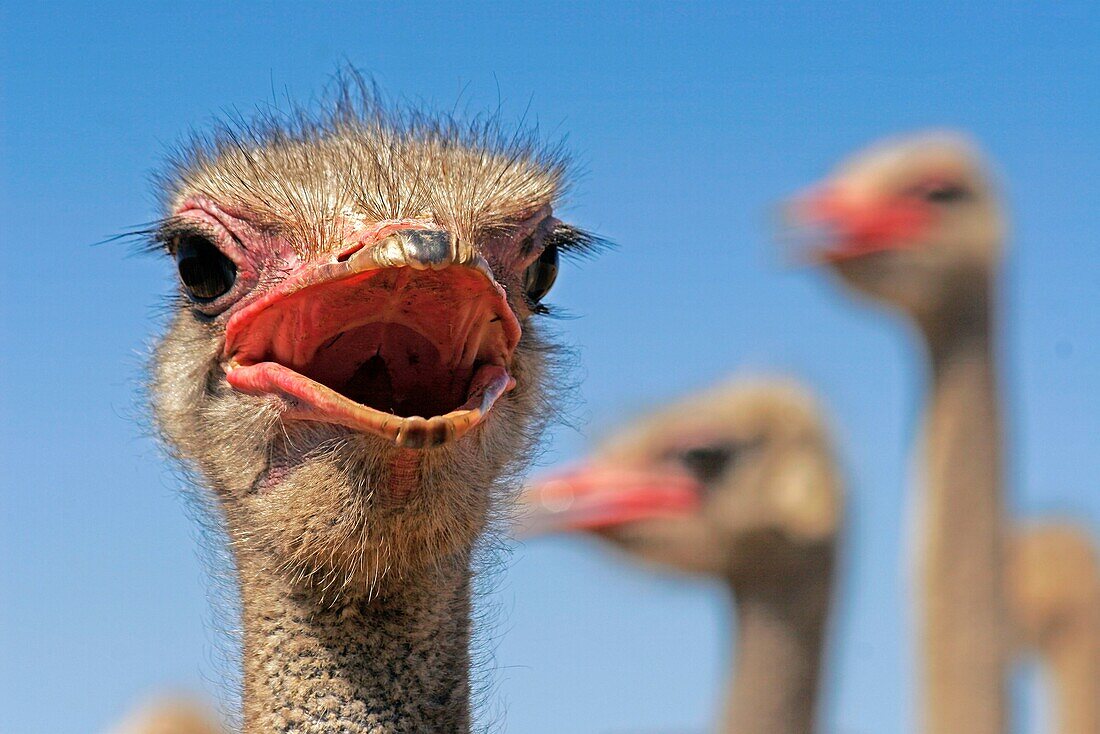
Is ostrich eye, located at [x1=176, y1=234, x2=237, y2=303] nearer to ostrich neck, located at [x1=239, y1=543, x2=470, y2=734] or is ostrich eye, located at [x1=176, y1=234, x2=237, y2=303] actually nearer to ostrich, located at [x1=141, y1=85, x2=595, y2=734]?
ostrich, located at [x1=141, y1=85, x2=595, y2=734]

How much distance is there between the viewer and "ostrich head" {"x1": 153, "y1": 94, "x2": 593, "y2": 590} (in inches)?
103

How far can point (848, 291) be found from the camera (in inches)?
359

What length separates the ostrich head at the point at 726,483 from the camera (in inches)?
360

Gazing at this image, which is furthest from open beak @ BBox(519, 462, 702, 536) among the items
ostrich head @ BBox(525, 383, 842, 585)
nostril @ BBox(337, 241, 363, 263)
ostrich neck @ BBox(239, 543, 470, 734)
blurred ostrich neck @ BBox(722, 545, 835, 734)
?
nostril @ BBox(337, 241, 363, 263)

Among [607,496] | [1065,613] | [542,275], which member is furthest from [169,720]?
[542,275]

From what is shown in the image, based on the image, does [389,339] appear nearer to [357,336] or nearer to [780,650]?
[357,336]

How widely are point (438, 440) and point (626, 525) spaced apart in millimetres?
6652

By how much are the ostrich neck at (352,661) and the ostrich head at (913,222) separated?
577 centimetres

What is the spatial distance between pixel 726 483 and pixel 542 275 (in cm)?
615

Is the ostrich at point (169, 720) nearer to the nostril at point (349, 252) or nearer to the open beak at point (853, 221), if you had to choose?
the open beak at point (853, 221)

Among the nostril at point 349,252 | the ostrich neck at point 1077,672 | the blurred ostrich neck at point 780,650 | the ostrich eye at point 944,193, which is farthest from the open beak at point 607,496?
the nostril at point 349,252

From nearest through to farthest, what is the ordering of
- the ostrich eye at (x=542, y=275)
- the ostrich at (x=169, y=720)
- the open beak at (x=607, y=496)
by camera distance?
the ostrich eye at (x=542, y=275) → the open beak at (x=607, y=496) → the ostrich at (x=169, y=720)

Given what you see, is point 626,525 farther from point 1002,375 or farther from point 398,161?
point 398,161

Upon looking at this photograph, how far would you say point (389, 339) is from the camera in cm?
271
